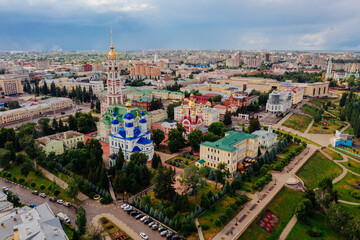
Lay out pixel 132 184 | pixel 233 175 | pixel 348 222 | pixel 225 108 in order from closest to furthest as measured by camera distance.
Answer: pixel 348 222
pixel 132 184
pixel 233 175
pixel 225 108

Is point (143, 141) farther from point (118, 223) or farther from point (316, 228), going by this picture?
point (316, 228)

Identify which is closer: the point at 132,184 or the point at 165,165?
the point at 132,184

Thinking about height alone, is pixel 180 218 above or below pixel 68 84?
below

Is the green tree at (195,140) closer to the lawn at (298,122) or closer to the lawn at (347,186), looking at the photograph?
the lawn at (347,186)

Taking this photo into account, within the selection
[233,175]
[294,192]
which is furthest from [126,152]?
[294,192]

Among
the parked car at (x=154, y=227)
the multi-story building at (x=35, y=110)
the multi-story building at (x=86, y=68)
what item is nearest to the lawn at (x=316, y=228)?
the parked car at (x=154, y=227)

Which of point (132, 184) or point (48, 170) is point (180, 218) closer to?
point (132, 184)
